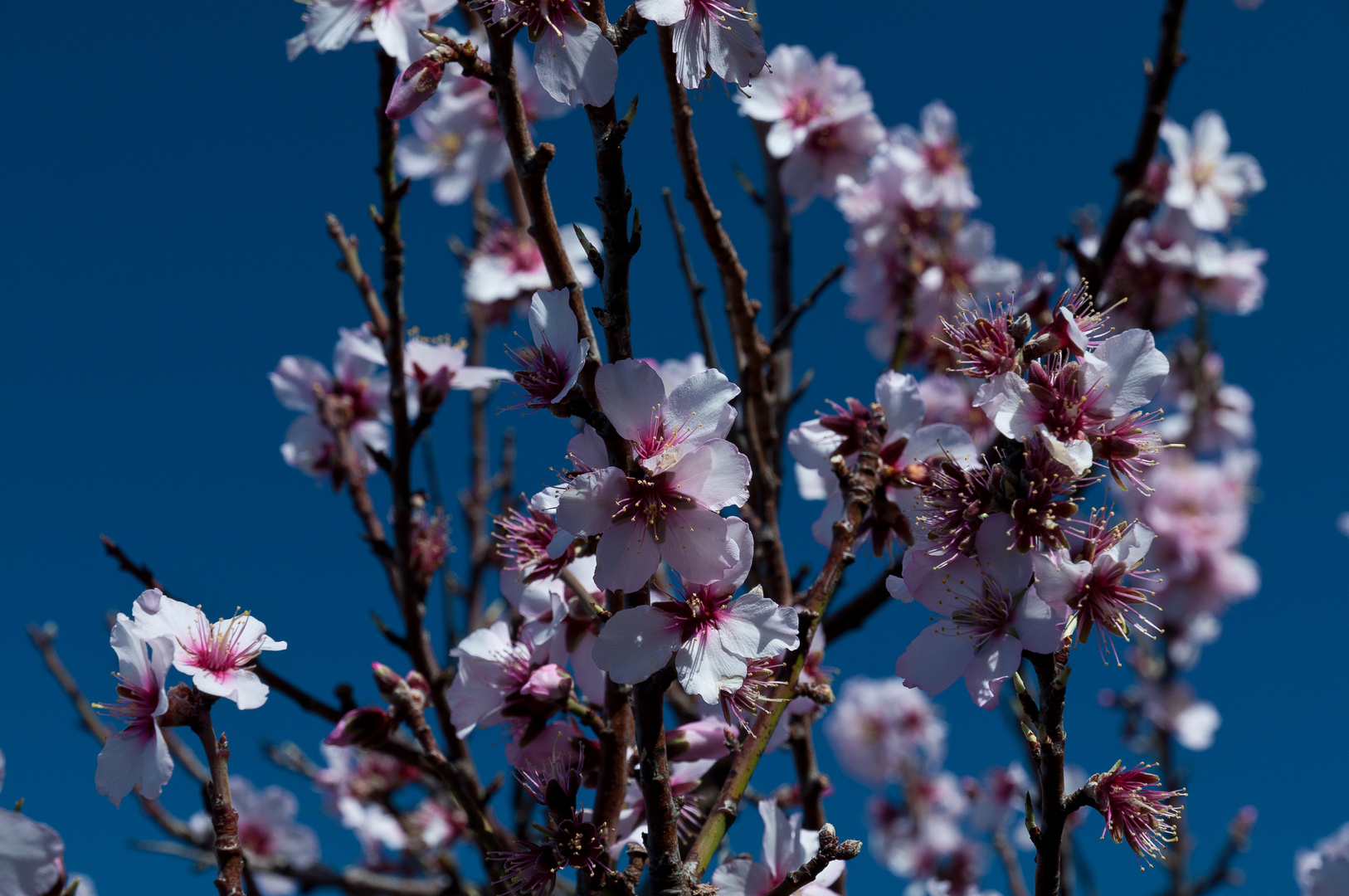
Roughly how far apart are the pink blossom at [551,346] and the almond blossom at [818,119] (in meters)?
2.16

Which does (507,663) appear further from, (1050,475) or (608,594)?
(1050,475)

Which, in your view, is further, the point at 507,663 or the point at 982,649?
the point at 507,663

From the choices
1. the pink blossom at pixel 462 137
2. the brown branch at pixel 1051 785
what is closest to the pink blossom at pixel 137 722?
the brown branch at pixel 1051 785

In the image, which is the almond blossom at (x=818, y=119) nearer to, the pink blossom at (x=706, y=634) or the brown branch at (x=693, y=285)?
the brown branch at (x=693, y=285)

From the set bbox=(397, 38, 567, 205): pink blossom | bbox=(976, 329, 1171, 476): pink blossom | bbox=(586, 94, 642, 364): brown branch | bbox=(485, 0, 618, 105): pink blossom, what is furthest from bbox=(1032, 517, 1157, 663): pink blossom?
bbox=(397, 38, 567, 205): pink blossom

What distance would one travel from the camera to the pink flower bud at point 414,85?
4.96 ft

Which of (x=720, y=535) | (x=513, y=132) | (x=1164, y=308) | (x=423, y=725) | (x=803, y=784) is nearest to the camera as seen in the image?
(x=720, y=535)

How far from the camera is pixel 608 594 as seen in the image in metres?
1.36

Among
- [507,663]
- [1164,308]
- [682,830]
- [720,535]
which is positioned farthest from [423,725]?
[1164,308]

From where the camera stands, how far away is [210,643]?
1.43 meters

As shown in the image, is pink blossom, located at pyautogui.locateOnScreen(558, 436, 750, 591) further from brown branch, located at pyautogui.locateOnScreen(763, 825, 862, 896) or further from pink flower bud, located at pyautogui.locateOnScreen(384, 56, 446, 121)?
pink flower bud, located at pyautogui.locateOnScreen(384, 56, 446, 121)

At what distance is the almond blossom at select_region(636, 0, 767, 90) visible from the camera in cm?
144

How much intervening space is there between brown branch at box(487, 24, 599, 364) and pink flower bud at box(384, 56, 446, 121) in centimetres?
17

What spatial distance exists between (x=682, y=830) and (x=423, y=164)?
9.63ft
